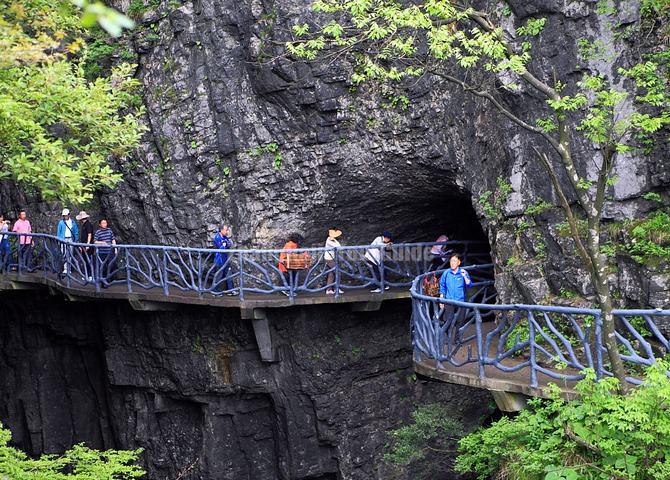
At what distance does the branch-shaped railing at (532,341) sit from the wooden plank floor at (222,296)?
9.76 feet

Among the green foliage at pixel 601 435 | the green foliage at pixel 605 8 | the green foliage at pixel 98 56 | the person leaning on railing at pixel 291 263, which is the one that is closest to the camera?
the green foliage at pixel 601 435

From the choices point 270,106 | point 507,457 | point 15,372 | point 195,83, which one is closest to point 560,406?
point 507,457

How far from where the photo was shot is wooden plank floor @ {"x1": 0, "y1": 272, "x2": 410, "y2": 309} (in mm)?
14164

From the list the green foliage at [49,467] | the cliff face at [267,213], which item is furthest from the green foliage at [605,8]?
the green foliage at [49,467]

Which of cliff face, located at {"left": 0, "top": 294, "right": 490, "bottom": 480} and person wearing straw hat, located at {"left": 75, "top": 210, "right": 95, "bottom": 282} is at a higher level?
person wearing straw hat, located at {"left": 75, "top": 210, "right": 95, "bottom": 282}

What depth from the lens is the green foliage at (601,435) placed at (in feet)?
24.7

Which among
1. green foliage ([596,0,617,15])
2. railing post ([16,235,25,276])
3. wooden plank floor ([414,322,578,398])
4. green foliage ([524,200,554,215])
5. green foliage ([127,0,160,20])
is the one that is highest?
green foliage ([127,0,160,20])

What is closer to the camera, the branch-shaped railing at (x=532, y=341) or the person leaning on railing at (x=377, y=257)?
the branch-shaped railing at (x=532, y=341)

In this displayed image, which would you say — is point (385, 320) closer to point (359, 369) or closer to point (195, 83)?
point (359, 369)

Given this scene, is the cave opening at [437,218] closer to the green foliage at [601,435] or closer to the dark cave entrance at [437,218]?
the dark cave entrance at [437,218]

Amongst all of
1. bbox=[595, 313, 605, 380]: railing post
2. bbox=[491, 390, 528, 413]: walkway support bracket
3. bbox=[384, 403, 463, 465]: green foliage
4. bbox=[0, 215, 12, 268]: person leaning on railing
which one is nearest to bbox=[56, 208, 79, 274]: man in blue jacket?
bbox=[0, 215, 12, 268]: person leaning on railing

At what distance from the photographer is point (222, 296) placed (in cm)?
1450

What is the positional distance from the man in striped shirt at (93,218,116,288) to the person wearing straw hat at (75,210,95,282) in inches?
7.0

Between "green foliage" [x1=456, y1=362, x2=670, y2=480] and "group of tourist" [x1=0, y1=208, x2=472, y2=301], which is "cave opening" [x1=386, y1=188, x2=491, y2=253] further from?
"green foliage" [x1=456, y1=362, x2=670, y2=480]
